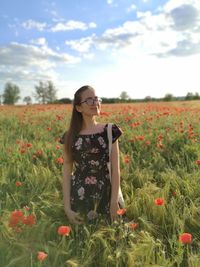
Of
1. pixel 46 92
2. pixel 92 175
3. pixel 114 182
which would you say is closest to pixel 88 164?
pixel 92 175

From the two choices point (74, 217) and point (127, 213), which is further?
point (127, 213)

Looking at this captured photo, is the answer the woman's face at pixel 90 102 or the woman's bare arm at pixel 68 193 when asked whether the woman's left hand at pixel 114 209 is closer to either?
the woman's bare arm at pixel 68 193

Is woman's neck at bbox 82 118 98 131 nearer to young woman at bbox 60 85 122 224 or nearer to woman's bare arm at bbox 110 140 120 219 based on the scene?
young woman at bbox 60 85 122 224

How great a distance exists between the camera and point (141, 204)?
346 centimetres

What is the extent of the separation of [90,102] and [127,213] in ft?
3.53

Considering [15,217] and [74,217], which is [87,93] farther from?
[15,217]

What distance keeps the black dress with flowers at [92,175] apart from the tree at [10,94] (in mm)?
77436

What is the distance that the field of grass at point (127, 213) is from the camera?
8.24 ft

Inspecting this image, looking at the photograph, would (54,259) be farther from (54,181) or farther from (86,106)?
(54,181)

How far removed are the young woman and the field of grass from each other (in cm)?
18

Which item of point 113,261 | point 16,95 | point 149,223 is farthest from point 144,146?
point 16,95

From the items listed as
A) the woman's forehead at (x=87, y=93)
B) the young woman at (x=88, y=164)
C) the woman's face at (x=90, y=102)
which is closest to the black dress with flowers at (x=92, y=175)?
the young woman at (x=88, y=164)

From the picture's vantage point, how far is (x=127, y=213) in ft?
11.1

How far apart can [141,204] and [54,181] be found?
1153 mm
